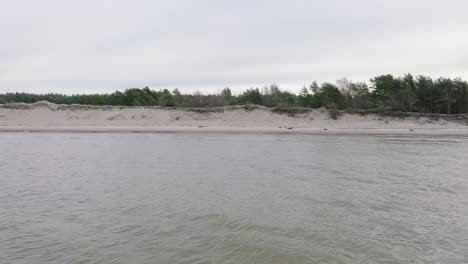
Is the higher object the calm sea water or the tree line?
the tree line

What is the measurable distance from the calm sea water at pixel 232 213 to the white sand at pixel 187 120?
2238cm

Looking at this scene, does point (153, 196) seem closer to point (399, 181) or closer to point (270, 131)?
point (399, 181)

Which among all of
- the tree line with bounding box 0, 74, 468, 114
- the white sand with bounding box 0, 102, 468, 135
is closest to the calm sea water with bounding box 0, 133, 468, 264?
the white sand with bounding box 0, 102, 468, 135

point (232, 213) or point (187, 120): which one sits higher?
point (187, 120)

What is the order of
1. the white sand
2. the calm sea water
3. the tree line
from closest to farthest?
the calm sea water < the white sand < the tree line

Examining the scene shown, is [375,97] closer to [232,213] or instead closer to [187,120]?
[187,120]

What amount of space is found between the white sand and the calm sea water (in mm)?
22377

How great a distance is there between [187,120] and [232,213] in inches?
1191

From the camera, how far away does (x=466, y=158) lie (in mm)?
14547

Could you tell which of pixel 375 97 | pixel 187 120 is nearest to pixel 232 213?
pixel 187 120

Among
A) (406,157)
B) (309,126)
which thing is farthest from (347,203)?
(309,126)

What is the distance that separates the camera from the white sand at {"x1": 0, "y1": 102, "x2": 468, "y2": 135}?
111 ft

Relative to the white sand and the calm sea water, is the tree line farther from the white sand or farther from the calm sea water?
the calm sea water

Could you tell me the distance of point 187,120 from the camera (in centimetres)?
→ 3609
